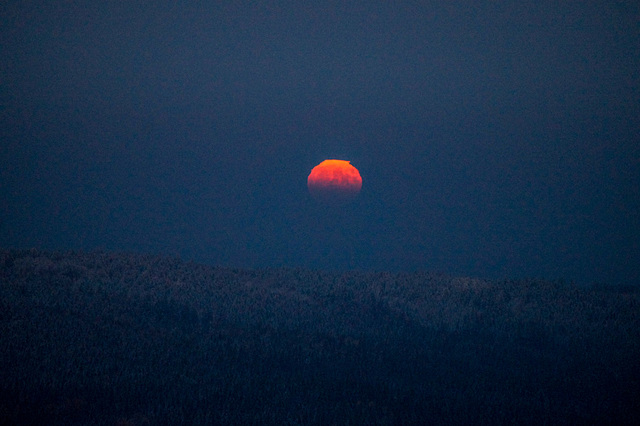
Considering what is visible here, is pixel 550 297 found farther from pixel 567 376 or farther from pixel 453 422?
pixel 453 422

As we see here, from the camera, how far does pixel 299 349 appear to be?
8531mm

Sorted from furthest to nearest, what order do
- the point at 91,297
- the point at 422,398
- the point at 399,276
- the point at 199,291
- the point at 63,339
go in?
the point at 399,276 → the point at 199,291 → the point at 91,297 → the point at 63,339 → the point at 422,398

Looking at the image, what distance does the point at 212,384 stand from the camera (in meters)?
6.51

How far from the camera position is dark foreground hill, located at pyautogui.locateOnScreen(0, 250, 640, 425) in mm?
5832

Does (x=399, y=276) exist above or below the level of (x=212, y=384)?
above

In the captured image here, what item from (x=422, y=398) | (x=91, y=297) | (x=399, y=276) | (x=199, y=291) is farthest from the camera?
(x=399, y=276)

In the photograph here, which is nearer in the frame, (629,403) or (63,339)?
(629,403)

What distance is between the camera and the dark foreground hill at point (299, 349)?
5.83 m

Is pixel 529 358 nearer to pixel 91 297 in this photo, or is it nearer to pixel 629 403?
pixel 629 403

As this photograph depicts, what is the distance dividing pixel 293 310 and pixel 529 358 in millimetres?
5339

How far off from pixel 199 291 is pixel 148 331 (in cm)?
334

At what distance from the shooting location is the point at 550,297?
13.1 meters

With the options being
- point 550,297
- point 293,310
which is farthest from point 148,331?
point 550,297

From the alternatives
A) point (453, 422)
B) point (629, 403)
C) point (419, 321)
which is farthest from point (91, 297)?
point (629, 403)
